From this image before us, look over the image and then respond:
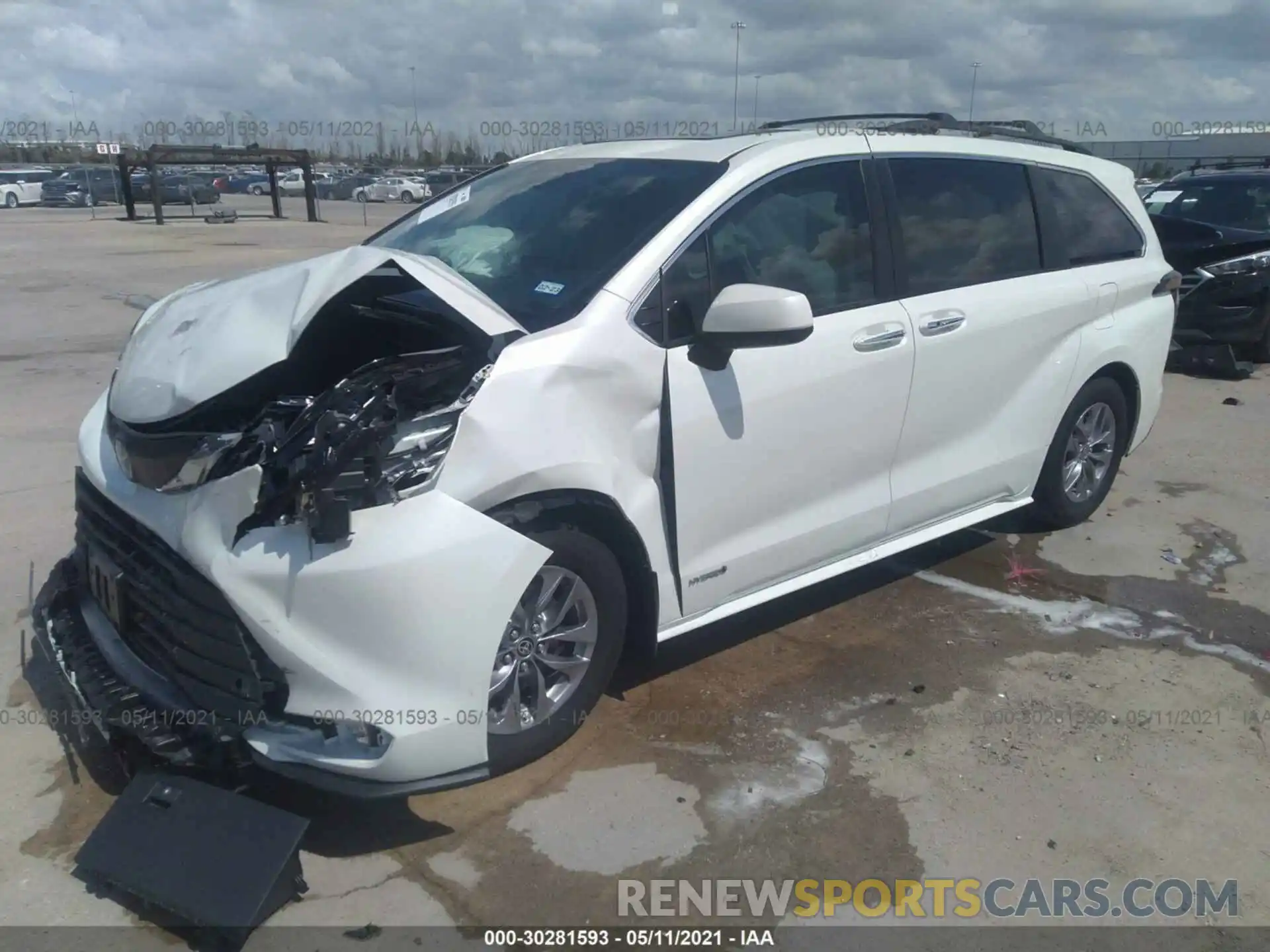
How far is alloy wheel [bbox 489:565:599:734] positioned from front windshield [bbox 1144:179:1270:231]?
9588mm

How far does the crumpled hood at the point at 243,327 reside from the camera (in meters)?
2.98

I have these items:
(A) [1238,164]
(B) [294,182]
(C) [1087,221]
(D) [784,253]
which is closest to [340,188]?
(B) [294,182]

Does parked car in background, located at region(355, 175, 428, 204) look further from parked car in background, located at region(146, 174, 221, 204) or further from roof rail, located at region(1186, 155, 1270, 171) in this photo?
roof rail, located at region(1186, 155, 1270, 171)

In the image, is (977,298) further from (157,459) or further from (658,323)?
(157,459)

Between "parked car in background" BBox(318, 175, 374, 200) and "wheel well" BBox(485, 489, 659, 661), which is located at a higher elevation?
"parked car in background" BBox(318, 175, 374, 200)

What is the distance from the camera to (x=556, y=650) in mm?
3355

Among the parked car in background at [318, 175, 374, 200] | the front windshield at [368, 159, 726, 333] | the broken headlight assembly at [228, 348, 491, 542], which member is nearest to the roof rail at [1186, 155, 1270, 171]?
the front windshield at [368, 159, 726, 333]

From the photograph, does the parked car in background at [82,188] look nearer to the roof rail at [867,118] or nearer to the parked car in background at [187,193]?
the parked car in background at [187,193]

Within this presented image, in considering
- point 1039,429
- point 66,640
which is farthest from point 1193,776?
point 66,640

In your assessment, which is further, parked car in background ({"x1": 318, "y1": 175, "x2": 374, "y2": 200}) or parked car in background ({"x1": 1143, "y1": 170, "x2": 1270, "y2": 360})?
parked car in background ({"x1": 318, "y1": 175, "x2": 374, "y2": 200})

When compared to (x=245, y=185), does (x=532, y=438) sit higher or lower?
lower

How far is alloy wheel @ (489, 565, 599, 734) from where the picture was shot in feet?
10.4

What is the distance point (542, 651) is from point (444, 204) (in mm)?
2194

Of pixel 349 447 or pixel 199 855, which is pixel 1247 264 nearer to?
pixel 349 447
